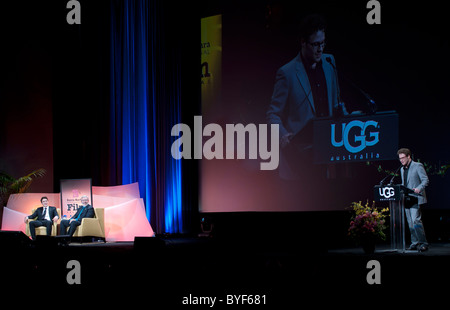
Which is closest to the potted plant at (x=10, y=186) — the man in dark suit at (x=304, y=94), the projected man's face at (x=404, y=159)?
the man in dark suit at (x=304, y=94)

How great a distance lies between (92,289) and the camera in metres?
4.73

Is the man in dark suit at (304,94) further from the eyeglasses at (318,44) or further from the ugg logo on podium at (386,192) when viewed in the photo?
the ugg logo on podium at (386,192)

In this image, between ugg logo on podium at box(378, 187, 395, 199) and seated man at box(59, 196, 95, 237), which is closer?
ugg logo on podium at box(378, 187, 395, 199)

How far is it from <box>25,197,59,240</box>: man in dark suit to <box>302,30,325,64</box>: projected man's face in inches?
194

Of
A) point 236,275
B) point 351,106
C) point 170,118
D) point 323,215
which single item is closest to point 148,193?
point 170,118

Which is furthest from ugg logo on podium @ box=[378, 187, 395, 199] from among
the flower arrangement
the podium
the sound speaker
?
the sound speaker

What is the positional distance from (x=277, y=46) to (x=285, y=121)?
1326 millimetres

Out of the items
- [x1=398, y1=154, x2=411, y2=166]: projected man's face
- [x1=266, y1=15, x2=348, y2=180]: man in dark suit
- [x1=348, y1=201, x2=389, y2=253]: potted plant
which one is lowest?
[x1=348, y1=201, x2=389, y2=253]: potted plant

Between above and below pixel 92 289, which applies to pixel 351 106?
above

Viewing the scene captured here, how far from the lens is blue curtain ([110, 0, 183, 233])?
10.4m

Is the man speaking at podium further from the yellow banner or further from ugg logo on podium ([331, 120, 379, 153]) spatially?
the yellow banner

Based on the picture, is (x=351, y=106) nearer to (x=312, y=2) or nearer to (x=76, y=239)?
(x=312, y=2)

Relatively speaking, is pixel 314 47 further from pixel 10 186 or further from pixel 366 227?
pixel 10 186

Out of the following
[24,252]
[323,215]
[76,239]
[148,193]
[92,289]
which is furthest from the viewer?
[148,193]
